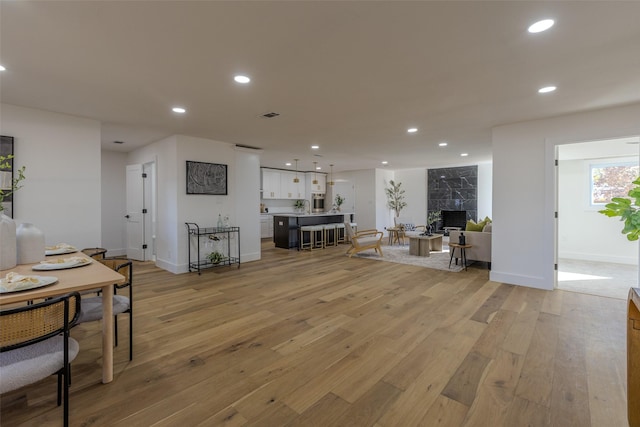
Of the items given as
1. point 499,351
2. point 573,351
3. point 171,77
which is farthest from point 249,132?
point 573,351

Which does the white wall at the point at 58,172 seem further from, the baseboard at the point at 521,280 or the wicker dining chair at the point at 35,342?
the baseboard at the point at 521,280

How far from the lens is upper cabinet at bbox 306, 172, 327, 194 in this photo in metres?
11.3

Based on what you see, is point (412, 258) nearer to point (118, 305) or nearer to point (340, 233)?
point (340, 233)

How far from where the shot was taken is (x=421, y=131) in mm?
4957

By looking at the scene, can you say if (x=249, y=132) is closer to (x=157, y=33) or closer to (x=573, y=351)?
(x=157, y=33)

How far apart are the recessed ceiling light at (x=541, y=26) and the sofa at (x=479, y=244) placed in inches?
164

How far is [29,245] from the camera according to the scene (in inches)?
91.7

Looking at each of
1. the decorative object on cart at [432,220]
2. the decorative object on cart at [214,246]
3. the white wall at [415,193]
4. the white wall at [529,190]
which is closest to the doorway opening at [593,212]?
the white wall at [529,190]

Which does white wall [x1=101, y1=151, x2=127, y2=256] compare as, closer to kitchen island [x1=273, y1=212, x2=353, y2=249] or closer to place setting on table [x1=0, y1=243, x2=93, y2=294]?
kitchen island [x1=273, y1=212, x2=353, y2=249]

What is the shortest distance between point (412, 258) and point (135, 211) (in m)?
6.25

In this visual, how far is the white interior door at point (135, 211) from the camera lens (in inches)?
244

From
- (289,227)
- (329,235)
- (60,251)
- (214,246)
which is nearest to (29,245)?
(60,251)

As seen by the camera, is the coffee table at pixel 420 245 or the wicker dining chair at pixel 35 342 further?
the coffee table at pixel 420 245

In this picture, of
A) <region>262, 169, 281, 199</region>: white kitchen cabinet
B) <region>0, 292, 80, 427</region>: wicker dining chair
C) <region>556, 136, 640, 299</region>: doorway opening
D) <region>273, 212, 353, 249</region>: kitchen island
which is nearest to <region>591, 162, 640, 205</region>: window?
<region>556, 136, 640, 299</region>: doorway opening
